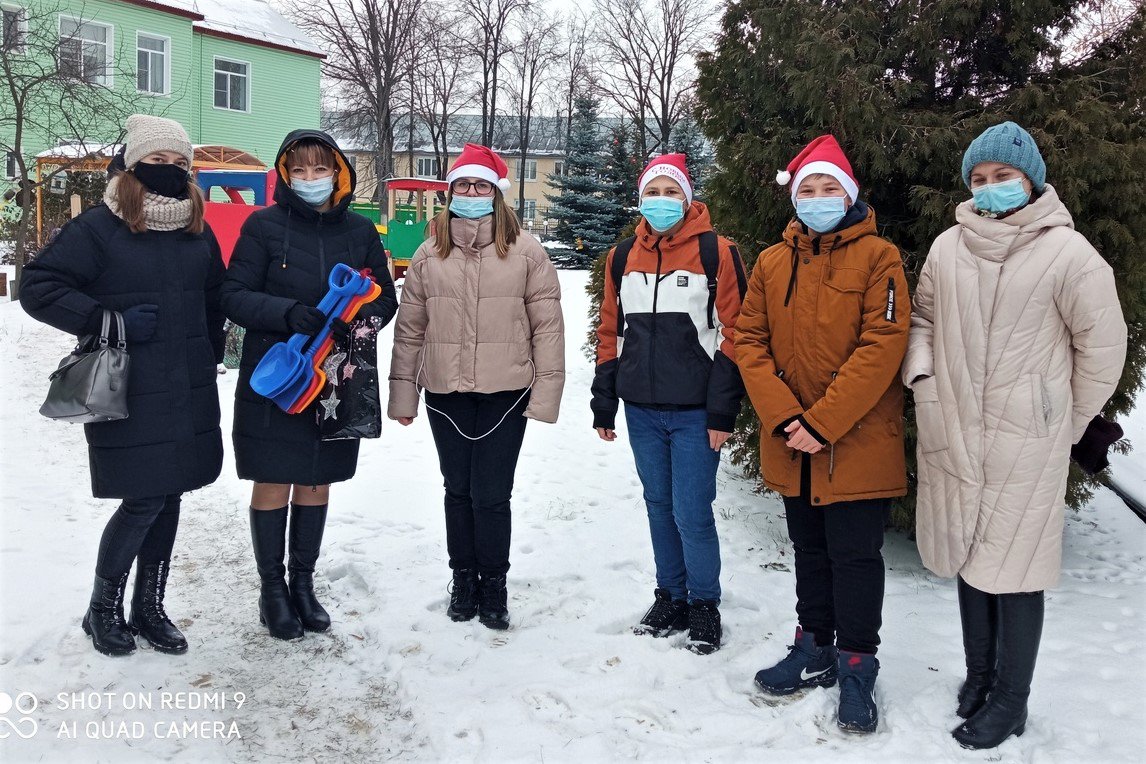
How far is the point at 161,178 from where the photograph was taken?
11.5ft

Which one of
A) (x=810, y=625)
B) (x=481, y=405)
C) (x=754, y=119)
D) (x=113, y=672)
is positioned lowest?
(x=113, y=672)

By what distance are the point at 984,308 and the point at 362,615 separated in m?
3.04

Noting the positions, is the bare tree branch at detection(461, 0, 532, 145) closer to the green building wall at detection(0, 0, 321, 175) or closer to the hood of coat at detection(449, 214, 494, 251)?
the green building wall at detection(0, 0, 321, 175)

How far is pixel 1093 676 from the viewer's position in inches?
142

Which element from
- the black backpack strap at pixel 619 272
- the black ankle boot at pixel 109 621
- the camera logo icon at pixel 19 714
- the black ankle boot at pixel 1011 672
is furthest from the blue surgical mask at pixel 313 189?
the black ankle boot at pixel 1011 672

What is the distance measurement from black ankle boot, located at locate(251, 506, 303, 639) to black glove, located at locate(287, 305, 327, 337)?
2.89 feet

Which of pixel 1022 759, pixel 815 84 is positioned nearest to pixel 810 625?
pixel 1022 759

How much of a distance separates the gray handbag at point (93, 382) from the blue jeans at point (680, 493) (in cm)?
210

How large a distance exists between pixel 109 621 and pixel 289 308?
5.05ft

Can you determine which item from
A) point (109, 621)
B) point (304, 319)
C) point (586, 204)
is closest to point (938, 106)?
point (304, 319)

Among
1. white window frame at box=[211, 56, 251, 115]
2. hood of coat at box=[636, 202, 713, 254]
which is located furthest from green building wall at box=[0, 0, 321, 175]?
hood of coat at box=[636, 202, 713, 254]

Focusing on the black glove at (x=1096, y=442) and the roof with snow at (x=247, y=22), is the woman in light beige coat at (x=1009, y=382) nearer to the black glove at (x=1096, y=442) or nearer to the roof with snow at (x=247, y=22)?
the black glove at (x=1096, y=442)

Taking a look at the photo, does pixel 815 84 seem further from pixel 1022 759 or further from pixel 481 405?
pixel 1022 759

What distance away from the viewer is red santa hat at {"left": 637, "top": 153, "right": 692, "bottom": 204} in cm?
378
